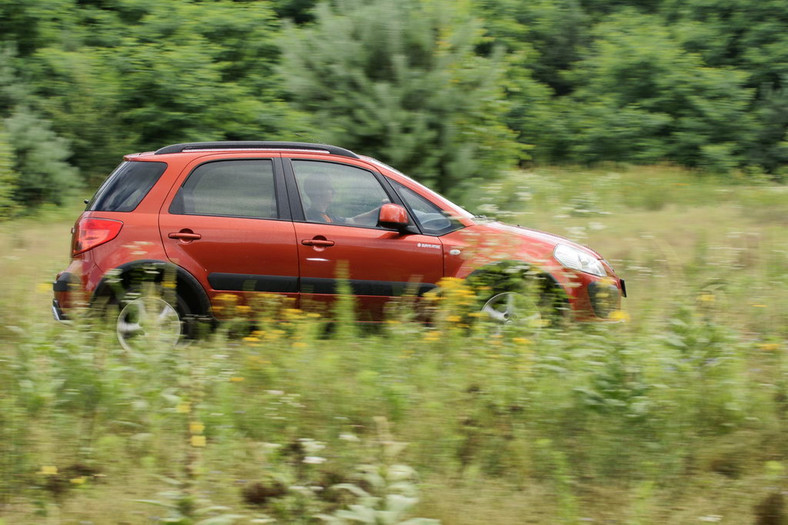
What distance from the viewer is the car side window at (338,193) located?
6.24m

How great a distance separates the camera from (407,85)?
1069 cm

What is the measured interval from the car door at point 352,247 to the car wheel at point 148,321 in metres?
0.96

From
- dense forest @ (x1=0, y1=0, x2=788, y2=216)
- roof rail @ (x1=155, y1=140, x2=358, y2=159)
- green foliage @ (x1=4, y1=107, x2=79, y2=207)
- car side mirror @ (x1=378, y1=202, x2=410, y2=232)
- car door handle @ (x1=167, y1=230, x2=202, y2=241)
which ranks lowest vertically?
car door handle @ (x1=167, y1=230, x2=202, y2=241)

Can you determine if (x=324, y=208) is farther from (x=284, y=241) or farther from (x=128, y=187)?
(x=128, y=187)

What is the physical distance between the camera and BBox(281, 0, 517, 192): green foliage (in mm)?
10688

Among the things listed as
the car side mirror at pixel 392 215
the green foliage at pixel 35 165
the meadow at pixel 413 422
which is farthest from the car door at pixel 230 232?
the green foliage at pixel 35 165

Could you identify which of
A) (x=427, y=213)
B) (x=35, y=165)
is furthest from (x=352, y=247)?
(x=35, y=165)

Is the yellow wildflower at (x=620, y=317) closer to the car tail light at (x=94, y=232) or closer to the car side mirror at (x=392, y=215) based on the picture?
the car side mirror at (x=392, y=215)

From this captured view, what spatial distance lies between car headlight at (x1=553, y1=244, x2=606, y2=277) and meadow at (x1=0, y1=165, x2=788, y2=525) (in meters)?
0.90

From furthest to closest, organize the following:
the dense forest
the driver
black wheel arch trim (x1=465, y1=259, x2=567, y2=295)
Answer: the dense forest
the driver
black wheel arch trim (x1=465, y1=259, x2=567, y2=295)

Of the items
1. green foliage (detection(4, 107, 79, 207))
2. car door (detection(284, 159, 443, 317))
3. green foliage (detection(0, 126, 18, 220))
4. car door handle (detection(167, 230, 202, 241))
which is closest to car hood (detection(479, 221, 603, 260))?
car door (detection(284, 159, 443, 317))

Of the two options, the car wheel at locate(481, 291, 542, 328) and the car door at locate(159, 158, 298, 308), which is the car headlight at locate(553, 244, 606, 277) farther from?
the car door at locate(159, 158, 298, 308)

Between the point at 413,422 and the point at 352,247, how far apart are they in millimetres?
2218

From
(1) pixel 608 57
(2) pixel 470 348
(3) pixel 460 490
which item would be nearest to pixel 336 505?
(3) pixel 460 490
